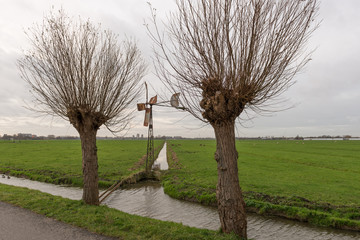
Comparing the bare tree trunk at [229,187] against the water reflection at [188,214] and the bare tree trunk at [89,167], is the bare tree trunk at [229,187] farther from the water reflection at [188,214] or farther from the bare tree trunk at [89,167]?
the bare tree trunk at [89,167]

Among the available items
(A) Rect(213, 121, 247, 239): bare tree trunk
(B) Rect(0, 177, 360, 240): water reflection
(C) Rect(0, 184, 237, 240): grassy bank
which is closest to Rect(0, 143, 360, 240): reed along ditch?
(B) Rect(0, 177, 360, 240): water reflection

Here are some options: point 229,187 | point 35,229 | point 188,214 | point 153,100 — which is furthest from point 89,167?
point 153,100

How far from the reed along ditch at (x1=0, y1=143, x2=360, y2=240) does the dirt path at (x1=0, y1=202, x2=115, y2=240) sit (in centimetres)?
457

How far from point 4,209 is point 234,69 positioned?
11301mm

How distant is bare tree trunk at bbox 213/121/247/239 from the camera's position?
674 cm

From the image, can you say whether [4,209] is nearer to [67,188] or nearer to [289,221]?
[67,188]

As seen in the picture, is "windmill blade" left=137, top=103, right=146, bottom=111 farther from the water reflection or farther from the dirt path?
the dirt path

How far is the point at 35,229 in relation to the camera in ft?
24.7

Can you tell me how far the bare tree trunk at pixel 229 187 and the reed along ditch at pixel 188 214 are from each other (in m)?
3.15

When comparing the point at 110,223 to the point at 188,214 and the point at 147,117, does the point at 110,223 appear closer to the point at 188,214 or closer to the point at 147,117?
the point at 188,214

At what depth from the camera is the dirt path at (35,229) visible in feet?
22.6

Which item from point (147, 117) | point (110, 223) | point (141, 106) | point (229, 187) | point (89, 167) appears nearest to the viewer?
point (229, 187)

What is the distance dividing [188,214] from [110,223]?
5144 millimetres

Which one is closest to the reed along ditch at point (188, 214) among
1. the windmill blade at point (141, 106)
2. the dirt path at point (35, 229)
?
the dirt path at point (35, 229)
